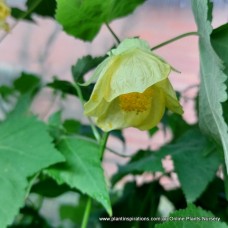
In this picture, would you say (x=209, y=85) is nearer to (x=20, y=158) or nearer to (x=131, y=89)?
(x=131, y=89)

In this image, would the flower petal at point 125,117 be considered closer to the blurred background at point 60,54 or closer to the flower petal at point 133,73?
the flower petal at point 133,73

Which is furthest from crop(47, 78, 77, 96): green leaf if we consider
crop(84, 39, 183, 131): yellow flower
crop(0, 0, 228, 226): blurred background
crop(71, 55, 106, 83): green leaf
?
crop(0, 0, 228, 226): blurred background

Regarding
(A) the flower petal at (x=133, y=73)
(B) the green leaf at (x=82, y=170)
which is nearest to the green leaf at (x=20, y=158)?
(B) the green leaf at (x=82, y=170)

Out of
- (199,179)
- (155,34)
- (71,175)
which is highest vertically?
(71,175)

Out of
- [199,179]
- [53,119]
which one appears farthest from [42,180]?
[199,179]

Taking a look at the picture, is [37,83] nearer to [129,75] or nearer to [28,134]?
[28,134]

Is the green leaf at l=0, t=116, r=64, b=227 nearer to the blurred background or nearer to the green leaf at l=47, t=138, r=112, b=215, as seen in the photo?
the green leaf at l=47, t=138, r=112, b=215
